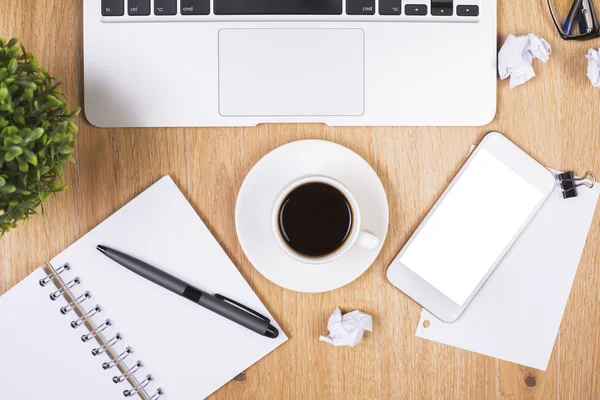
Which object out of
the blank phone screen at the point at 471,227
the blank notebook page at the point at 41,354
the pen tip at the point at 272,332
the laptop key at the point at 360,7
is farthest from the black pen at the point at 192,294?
the laptop key at the point at 360,7

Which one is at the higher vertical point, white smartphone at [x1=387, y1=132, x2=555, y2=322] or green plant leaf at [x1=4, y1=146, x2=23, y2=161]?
green plant leaf at [x1=4, y1=146, x2=23, y2=161]

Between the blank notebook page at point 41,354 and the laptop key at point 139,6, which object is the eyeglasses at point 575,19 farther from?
the blank notebook page at point 41,354

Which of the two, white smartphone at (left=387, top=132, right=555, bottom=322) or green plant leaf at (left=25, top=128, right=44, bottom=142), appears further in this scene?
white smartphone at (left=387, top=132, right=555, bottom=322)

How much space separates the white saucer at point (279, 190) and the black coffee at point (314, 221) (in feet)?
0.10

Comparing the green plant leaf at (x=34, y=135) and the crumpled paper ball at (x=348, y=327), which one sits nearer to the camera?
the green plant leaf at (x=34, y=135)

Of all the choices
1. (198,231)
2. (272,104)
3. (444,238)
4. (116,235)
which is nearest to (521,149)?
(444,238)

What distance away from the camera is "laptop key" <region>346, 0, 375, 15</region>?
657 mm

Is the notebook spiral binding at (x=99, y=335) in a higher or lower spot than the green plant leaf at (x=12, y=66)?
lower

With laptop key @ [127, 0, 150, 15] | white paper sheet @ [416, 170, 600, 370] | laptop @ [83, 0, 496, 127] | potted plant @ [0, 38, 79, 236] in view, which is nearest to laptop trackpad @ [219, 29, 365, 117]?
laptop @ [83, 0, 496, 127]

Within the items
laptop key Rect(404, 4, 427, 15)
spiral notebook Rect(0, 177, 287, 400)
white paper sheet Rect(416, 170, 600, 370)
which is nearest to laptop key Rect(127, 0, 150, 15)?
spiral notebook Rect(0, 177, 287, 400)

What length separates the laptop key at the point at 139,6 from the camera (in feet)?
2.12

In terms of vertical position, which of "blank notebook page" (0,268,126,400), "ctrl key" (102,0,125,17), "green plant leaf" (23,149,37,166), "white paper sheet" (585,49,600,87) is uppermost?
"ctrl key" (102,0,125,17)

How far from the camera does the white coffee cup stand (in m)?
0.61

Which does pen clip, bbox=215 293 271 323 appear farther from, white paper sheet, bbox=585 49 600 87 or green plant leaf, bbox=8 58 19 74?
white paper sheet, bbox=585 49 600 87
